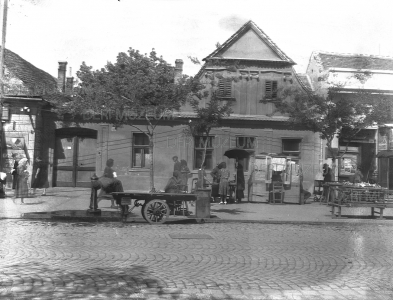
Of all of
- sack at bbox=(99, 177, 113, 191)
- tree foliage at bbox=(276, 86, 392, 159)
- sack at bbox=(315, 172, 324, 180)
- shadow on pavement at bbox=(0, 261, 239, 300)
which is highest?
tree foliage at bbox=(276, 86, 392, 159)

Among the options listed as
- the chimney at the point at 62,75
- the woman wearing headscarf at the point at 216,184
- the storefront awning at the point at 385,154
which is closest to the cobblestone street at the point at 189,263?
the woman wearing headscarf at the point at 216,184

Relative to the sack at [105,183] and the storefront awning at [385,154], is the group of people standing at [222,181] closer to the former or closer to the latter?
the sack at [105,183]

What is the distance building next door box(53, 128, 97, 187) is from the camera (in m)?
24.2

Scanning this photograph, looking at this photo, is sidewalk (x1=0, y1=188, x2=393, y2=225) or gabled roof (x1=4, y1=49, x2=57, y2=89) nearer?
sidewalk (x1=0, y1=188, x2=393, y2=225)

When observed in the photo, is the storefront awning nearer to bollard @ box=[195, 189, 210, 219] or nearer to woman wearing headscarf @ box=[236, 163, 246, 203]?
woman wearing headscarf @ box=[236, 163, 246, 203]

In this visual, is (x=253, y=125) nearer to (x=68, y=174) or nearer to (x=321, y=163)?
(x=321, y=163)

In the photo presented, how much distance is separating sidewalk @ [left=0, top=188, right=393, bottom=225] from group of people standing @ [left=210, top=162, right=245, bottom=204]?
450 mm

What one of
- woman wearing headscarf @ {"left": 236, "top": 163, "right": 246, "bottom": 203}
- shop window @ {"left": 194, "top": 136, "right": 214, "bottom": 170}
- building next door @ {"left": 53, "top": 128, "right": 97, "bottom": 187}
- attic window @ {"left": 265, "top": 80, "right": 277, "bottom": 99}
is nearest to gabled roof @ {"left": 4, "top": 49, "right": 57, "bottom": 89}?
building next door @ {"left": 53, "top": 128, "right": 97, "bottom": 187}

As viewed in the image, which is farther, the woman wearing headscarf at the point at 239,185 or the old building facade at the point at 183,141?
the old building facade at the point at 183,141

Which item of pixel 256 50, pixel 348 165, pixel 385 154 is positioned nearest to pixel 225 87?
pixel 256 50

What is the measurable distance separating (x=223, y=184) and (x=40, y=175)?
9.72 metres

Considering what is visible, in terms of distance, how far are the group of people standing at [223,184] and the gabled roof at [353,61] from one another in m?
8.51

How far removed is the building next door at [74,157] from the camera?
24.2 meters

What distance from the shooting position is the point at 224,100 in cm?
2255
